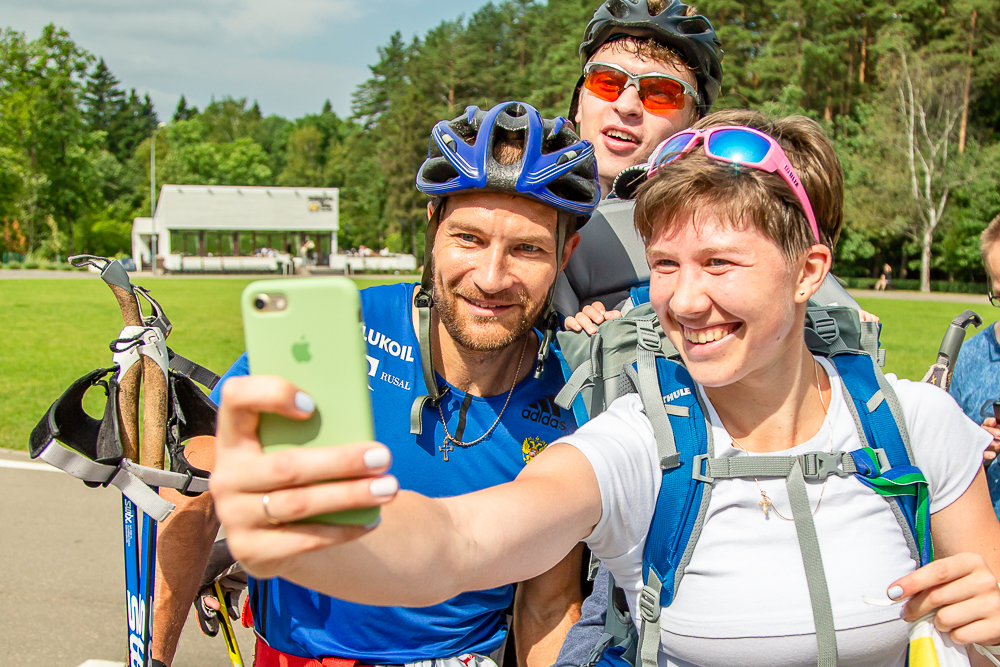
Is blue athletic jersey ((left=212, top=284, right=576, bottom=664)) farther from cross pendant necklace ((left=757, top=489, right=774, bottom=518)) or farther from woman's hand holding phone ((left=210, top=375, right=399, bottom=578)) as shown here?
woman's hand holding phone ((left=210, top=375, right=399, bottom=578))

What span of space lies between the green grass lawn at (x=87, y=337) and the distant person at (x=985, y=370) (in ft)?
28.4

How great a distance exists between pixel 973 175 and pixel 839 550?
49585 millimetres

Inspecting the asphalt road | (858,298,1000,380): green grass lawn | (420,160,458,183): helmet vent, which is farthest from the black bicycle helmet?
(858,298,1000,380): green grass lawn

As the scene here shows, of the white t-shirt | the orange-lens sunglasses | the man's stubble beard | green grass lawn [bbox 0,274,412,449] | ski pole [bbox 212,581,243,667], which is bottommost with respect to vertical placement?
green grass lawn [bbox 0,274,412,449]

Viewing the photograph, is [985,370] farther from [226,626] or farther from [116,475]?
[116,475]

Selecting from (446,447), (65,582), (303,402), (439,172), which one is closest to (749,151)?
(439,172)

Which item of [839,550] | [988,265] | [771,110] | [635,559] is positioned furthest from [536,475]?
[988,265]

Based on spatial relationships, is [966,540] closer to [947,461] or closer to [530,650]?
[947,461]

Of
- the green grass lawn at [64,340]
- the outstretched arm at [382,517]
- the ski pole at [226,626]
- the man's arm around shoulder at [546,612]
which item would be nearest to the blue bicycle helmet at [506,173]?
the man's arm around shoulder at [546,612]

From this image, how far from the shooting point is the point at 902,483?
1.88 metres

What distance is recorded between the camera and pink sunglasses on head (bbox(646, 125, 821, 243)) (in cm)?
193

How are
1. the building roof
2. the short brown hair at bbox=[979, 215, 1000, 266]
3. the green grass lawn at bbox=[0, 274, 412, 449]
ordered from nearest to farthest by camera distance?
the short brown hair at bbox=[979, 215, 1000, 266], the green grass lawn at bbox=[0, 274, 412, 449], the building roof

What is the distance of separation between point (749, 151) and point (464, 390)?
3.90 feet

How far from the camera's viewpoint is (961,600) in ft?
5.50
